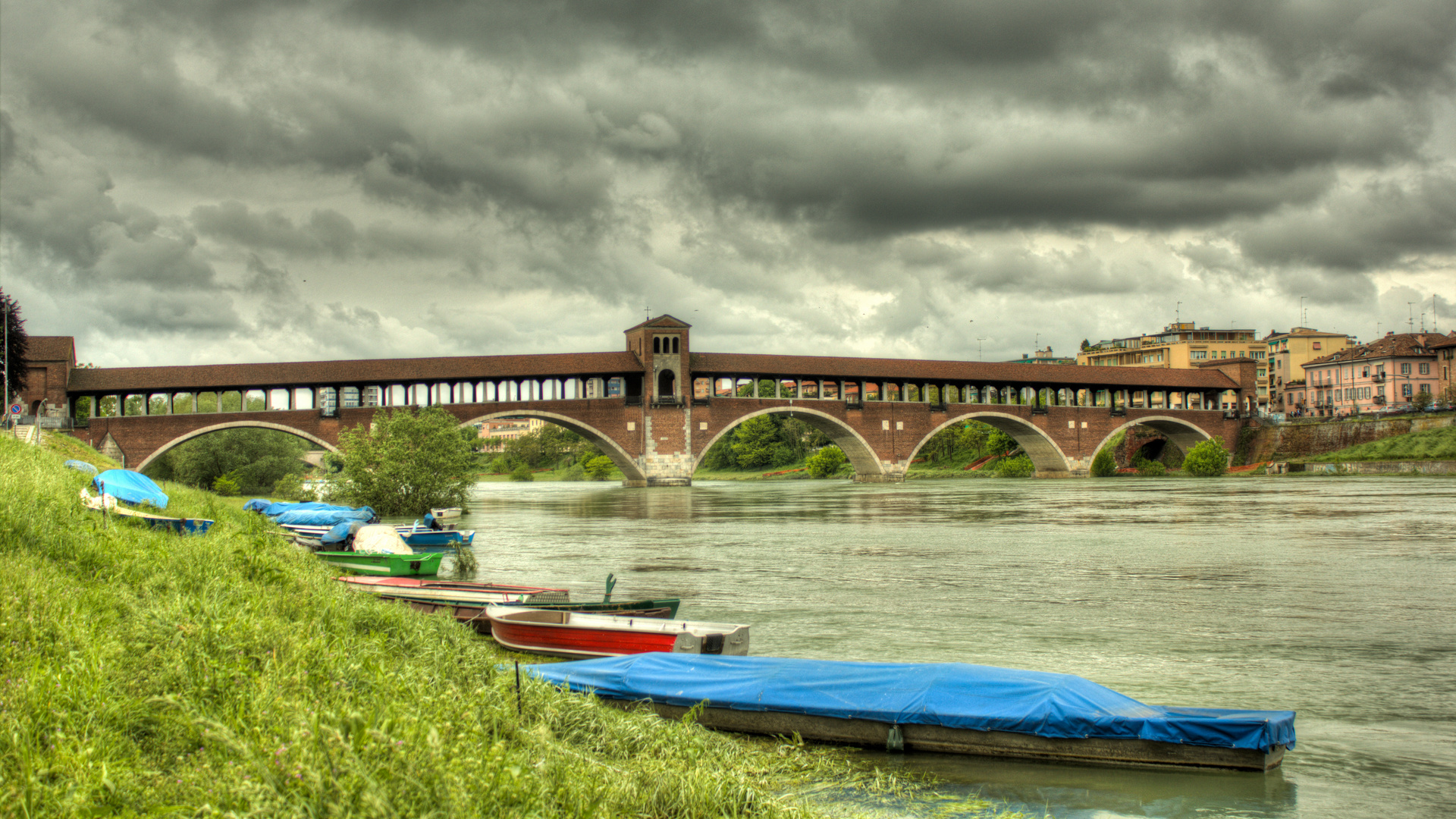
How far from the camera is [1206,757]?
6137 mm

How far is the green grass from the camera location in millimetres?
53375

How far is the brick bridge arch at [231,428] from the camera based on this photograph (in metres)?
45.7

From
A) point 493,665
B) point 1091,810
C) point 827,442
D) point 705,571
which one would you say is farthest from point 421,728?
point 827,442

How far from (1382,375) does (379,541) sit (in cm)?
8254

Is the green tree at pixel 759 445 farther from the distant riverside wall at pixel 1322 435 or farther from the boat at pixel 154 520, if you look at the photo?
the boat at pixel 154 520

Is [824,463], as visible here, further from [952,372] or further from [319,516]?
[319,516]

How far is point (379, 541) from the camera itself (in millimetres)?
17094

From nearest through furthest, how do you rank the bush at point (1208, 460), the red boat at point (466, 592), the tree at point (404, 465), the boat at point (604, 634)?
1. the boat at point (604, 634)
2. the red boat at point (466, 592)
3. the tree at point (404, 465)
4. the bush at point (1208, 460)

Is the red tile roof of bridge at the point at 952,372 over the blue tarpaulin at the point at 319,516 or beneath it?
over

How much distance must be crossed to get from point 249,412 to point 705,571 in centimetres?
3757

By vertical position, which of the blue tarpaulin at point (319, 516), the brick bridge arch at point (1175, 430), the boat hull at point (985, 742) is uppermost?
the brick bridge arch at point (1175, 430)

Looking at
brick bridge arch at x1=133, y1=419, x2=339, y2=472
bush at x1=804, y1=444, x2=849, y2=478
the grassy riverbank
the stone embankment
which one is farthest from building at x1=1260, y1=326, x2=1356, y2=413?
the grassy riverbank

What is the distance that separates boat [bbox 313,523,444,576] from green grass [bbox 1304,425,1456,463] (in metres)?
55.1

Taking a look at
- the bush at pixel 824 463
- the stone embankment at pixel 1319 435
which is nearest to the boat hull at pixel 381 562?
the stone embankment at pixel 1319 435
